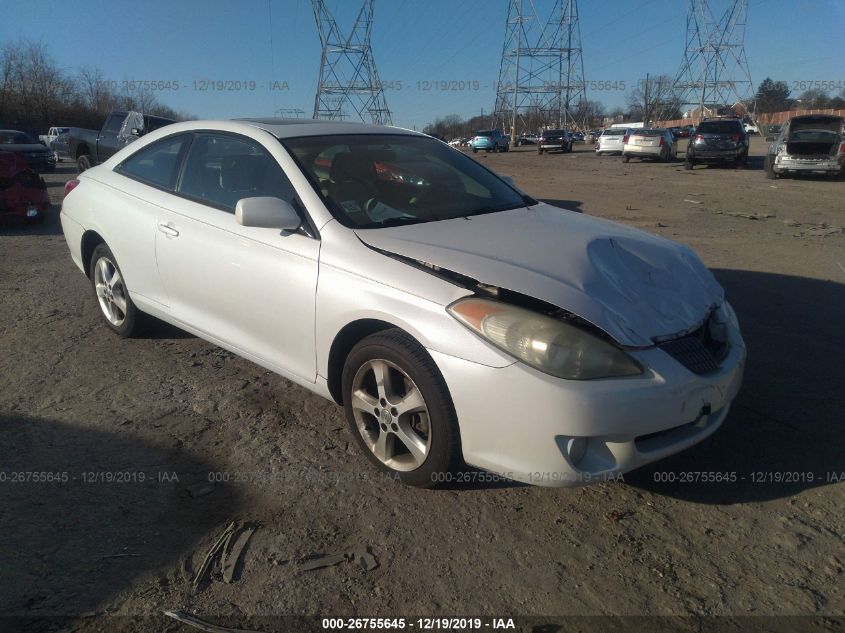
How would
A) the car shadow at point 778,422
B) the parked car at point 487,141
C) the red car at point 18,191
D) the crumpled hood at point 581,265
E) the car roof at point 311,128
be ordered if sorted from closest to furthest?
1. the crumpled hood at point 581,265
2. the car shadow at point 778,422
3. the car roof at point 311,128
4. the red car at point 18,191
5. the parked car at point 487,141

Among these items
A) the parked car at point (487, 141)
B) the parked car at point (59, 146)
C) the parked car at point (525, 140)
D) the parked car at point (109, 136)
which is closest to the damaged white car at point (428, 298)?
the parked car at point (109, 136)

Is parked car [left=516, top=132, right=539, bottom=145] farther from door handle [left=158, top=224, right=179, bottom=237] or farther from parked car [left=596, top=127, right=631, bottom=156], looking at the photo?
door handle [left=158, top=224, right=179, bottom=237]

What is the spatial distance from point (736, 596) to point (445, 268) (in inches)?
64.0

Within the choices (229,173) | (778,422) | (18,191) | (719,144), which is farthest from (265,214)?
(719,144)

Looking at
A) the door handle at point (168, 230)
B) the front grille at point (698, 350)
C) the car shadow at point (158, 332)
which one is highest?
the door handle at point (168, 230)

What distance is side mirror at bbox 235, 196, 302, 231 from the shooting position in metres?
3.10

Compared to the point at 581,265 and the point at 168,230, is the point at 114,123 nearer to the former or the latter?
the point at 168,230

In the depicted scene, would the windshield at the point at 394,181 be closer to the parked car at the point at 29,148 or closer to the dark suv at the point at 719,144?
the parked car at the point at 29,148

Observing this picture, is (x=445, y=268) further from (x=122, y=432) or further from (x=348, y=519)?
(x=122, y=432)

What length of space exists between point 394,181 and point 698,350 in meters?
1.89

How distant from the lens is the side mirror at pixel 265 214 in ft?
10.2

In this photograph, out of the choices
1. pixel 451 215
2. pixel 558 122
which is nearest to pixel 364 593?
pixel 451 215

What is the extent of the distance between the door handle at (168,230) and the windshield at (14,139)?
20.5 metres

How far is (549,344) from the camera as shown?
8.03 feet
